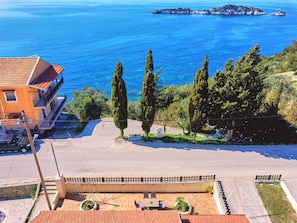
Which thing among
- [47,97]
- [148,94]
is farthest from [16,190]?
[148,94]

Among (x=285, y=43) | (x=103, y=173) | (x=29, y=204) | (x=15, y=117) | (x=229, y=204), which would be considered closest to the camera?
(x=229, y=204)

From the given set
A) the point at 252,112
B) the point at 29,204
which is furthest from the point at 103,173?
the point at 252,112

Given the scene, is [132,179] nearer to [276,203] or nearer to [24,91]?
[276,203]

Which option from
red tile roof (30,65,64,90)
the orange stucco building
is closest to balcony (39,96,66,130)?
the orange stucco building

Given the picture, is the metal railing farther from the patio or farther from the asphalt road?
the asphalt road

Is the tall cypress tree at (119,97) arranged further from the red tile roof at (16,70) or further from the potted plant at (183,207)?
the potted plant at (183,207)

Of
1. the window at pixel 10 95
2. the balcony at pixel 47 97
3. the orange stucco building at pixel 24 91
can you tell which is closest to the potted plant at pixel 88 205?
the orange stucco building at pixel 24 91

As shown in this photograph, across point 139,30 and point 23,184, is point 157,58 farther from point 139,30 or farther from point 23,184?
point 23,184
